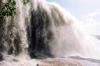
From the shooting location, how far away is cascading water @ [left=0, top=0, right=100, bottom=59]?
2512 cm

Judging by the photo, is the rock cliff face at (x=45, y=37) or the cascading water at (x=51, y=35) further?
the cascading water at (x=51, y=35)

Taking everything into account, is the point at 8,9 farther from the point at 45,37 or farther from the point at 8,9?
the point at 45,37

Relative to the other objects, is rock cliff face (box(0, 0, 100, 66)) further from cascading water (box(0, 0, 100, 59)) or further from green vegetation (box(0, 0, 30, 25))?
green vegetation (box(0, 0, 30, 25))

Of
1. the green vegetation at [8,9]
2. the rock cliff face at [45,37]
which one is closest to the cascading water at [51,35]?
the rock cliff face at [45,37]

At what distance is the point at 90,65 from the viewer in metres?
20.1

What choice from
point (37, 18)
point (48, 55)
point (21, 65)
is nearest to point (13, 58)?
point (21, 65)

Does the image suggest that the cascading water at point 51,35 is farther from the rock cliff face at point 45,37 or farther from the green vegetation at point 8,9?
the green vegetation at point 8,9

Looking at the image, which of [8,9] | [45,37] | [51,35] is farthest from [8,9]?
[51,35]

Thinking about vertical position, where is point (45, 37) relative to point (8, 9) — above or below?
below

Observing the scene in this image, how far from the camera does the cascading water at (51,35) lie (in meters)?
25.1

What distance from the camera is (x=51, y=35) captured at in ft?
89.2

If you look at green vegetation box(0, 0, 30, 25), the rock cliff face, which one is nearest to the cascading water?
the rock cliff face

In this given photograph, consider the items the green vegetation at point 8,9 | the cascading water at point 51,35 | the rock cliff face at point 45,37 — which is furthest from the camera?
the cascading water at point 51,35

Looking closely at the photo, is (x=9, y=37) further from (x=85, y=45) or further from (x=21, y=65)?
(x=85, y=45)
